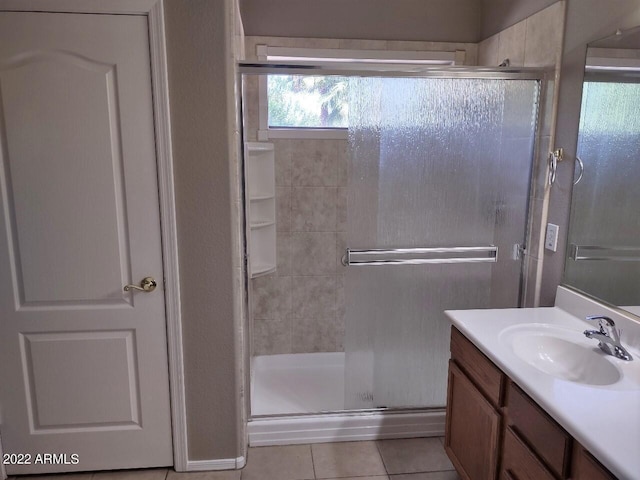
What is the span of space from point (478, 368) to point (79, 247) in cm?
170

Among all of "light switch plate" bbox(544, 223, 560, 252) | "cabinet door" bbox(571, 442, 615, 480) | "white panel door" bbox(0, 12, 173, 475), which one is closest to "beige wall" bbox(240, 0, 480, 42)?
"white panel door" bbox(0, 12, 173, 475)

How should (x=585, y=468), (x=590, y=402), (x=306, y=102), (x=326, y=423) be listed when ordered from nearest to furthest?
1. (x=585, y=468)
2. (x=590, y=402)
3. (x=326, y=423)
4. (x=306, y=102)

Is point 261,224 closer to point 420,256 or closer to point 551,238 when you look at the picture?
point 420,256

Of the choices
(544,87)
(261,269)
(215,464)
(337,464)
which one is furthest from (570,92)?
(215,464)

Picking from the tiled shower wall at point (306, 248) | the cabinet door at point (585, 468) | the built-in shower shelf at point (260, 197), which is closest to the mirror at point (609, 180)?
the cabinet door at point (585, 468)

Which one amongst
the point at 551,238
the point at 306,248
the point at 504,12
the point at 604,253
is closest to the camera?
the point at 604,253

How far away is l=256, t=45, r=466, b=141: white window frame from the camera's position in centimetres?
280

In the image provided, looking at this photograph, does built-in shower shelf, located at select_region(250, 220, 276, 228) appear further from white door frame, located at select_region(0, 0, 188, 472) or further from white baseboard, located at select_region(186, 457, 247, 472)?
white baseboard, located at select_region(186, 457, 247, 472)

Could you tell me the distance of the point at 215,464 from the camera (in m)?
2.19

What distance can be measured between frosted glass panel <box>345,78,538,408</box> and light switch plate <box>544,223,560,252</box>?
5.6 inches

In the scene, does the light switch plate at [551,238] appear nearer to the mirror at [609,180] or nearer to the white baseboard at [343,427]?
the mirror at [609,180]

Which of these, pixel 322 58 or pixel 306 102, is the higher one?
pixel 322 58

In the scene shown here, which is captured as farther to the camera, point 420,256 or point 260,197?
point 260,197

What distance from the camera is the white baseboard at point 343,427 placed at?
237 centimetres
